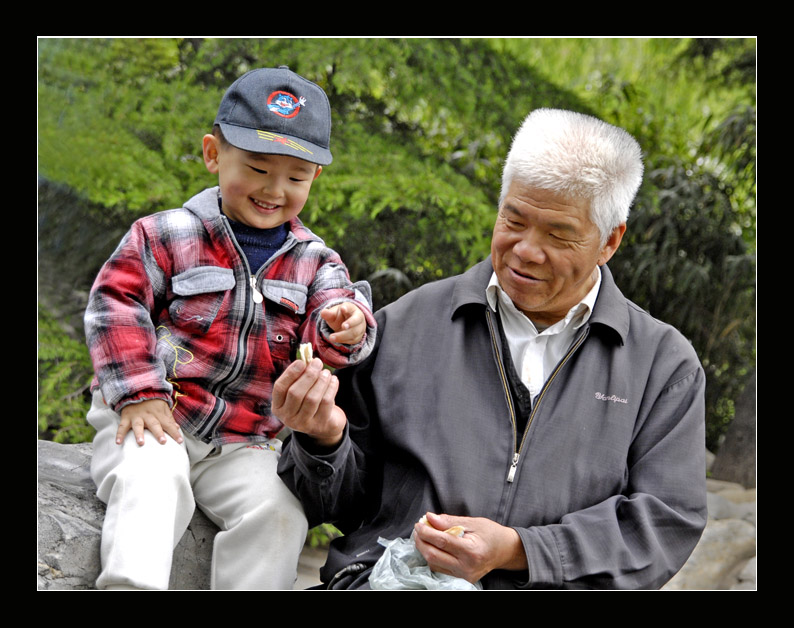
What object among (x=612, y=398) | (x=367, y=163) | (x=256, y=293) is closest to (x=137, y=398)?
(x=256, y=293)

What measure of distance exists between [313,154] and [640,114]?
11.3ft

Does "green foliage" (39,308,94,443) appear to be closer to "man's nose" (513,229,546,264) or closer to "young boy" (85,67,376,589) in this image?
"young boy" (85,67,376,589)

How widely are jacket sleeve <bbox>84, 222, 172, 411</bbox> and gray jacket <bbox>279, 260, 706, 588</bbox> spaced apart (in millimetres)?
405

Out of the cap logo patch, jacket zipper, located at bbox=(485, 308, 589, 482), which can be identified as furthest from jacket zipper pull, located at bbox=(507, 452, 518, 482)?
the cap logo patch

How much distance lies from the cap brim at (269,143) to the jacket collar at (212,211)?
19 centimetres

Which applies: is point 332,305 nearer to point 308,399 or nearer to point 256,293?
point 256,293

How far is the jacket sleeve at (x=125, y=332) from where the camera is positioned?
1.99 m

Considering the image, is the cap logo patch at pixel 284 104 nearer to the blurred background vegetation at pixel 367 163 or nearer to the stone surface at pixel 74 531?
the stone surface at pixel 74 531

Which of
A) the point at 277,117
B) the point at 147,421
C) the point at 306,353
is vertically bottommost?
the point at 147,421

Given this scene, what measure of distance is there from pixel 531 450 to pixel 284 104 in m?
1.10

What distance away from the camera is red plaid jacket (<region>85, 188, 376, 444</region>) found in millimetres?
2012

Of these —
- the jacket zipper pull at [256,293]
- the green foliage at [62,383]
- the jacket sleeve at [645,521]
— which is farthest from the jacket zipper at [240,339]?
the green foliage at [62,383]

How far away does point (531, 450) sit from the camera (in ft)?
6.50

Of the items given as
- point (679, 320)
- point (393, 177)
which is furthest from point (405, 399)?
point (679, 320)
